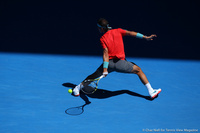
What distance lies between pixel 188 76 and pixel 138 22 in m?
3.72

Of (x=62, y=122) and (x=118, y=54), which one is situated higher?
(x=118, y=54)

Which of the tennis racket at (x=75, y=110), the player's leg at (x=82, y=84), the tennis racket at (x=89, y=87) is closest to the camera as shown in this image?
the tennis racket at (x=75, y=110)

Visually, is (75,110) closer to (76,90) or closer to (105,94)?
(76,90)

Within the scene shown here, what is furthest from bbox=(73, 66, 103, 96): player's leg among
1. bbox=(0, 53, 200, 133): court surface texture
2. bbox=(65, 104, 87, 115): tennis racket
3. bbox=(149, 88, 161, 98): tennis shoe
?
bbox=(149, 88, 161, 98): tennis shoe

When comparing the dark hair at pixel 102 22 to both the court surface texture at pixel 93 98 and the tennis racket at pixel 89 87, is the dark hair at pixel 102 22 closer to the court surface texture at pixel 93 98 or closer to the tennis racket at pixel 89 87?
the tennis racket at pixel 89 87

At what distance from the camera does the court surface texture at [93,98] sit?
15.4 ft

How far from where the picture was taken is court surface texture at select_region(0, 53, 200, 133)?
15.4ft

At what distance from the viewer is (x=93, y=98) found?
18.8 feet

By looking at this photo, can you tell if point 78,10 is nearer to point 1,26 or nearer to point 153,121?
point 1,26

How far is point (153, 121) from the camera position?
16.0ft

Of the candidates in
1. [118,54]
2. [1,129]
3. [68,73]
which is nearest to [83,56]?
[68,73]

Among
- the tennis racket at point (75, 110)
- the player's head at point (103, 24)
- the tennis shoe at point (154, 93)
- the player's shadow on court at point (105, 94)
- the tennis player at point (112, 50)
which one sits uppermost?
the player's head at point (103, 24)

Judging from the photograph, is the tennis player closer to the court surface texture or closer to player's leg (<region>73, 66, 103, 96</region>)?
player's leg (<region>73, 66, 103, 96</region>)

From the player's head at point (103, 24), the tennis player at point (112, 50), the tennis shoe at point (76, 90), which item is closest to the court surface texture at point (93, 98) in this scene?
the tennis shoe at point (76, 90)
